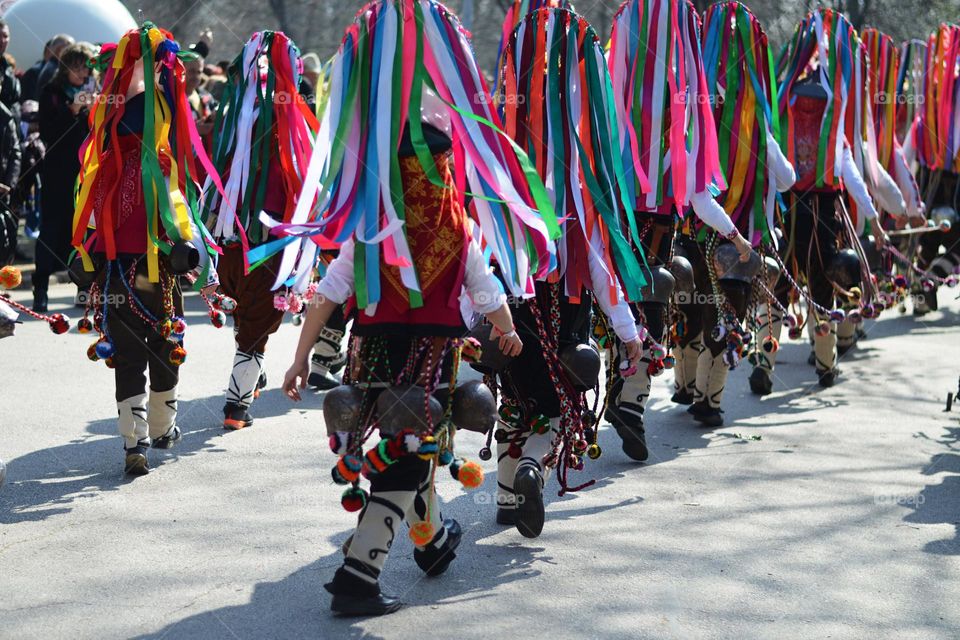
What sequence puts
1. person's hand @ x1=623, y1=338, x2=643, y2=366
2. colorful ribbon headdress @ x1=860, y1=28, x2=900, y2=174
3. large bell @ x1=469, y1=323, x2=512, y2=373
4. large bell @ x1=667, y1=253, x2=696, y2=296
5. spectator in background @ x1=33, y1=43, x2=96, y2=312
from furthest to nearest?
colorful ribbon headdress @ x1=860, y1=28, x2=900, y2=174
spectator in background @ x1=33, y1=43, x2=96, y2=312
large bell @ x1=667, y1=253, x2=696, y2=296
person's hand @ x1=623, y1=338, x2=643, y2=366
large bell @ x1=469, y1=323, x2=512, y2=373

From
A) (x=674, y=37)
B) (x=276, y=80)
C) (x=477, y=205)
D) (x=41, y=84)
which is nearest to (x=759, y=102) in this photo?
(x=674, y=37)

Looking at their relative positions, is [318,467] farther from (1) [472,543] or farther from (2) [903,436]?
(2) [903,436]

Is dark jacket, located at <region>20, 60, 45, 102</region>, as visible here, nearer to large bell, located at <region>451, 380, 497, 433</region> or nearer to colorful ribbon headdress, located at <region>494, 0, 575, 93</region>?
colorful ribbon headdress, located at <region>494, 0, 575, 93</region>

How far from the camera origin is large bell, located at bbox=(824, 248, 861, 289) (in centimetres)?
741

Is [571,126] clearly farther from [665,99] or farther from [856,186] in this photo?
[856,186]

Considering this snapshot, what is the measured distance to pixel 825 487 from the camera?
18.8ft

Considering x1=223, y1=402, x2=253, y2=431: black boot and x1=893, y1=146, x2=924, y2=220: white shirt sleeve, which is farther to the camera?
x1=893, y1=146, x2=924, y2=220: white shirt sleeve

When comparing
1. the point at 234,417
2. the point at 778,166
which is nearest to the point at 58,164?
the point at 234,417

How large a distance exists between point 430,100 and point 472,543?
184 cm

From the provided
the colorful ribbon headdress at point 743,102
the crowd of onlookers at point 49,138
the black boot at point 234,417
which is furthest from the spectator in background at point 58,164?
the colorful ribbon headdress at point 743,102

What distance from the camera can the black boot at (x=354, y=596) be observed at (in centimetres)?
387

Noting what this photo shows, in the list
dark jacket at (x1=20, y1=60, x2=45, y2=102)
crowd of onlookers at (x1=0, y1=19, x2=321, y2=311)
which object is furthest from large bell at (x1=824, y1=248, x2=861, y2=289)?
dark jacket at (x1=20, y1=60, x2=45, y2=102)

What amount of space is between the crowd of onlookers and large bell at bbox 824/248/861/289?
3.96m

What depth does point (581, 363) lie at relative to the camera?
4734 mm
